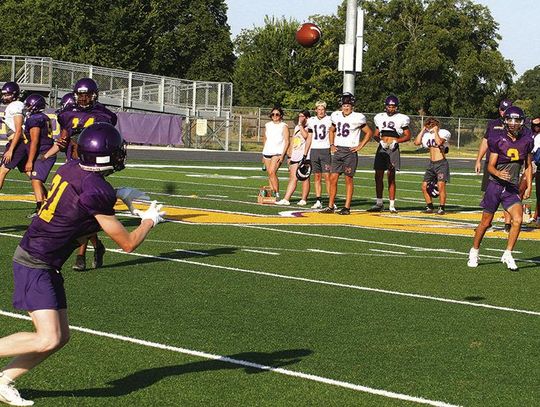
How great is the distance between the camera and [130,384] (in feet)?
22.0

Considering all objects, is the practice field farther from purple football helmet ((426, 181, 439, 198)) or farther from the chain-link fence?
the chain-link fence

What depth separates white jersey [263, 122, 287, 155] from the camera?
19797 mm

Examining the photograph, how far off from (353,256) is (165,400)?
6866mm

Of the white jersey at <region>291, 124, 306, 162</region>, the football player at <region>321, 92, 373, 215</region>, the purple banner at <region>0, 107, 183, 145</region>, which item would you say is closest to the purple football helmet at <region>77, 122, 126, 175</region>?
the football player at <region>321, 92, 373, 215</region>

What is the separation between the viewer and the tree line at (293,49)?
208ft

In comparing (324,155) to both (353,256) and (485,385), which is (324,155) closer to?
(353,256)

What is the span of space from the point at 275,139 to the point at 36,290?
46.2ft

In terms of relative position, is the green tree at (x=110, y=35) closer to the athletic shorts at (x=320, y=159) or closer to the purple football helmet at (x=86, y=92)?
the athletic shorts at (x=320, y=159)

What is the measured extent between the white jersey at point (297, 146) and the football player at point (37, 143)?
6577 mm

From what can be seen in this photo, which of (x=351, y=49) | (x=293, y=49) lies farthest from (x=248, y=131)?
(x=351, y=49)

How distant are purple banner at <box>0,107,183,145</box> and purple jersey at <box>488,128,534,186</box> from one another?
104 feet

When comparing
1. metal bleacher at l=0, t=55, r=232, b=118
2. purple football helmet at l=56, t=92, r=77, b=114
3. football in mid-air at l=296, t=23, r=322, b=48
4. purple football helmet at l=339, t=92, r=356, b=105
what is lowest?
purple football helmet at l=56, t=92, r=77, b=114

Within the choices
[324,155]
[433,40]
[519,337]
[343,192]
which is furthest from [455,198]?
[433,40]

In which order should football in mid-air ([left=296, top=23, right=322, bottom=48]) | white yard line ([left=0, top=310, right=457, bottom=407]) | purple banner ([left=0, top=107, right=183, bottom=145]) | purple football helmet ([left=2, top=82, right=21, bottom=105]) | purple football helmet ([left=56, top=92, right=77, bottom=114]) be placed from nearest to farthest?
white yard line ([left=0, top=310, right=457, bottom=407]) → purple football helmet ([left=56, top=92, right=77, bottom=114]) → purple football helmet ([left=2, top=82, right=21, bottom=105]) → football in mid-air ([left=296, top=23, right=322, bottom=48]) → purple banner ([left=0, top=107, right=183, bottom=145])
